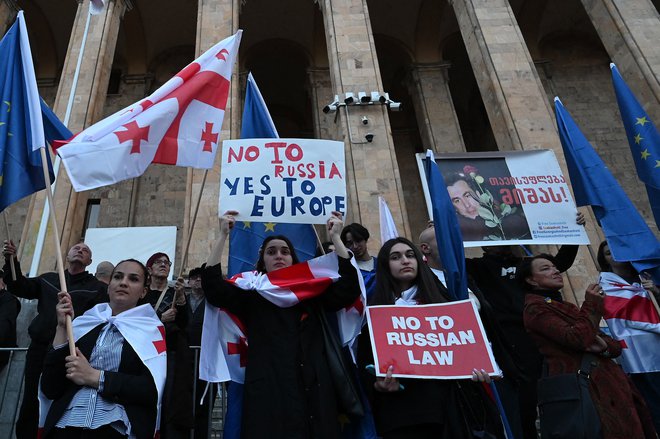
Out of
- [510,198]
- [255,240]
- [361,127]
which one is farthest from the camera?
[361,127]

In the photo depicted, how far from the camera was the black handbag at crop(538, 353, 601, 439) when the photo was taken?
2867 millimetres

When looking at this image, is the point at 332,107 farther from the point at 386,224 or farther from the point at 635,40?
the point at 635,40

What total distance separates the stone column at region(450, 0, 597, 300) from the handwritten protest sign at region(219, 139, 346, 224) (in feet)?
19.4

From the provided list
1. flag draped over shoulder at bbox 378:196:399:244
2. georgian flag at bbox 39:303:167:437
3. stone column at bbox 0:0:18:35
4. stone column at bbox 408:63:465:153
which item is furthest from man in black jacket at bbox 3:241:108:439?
stone column at bbox 408:63:465:153

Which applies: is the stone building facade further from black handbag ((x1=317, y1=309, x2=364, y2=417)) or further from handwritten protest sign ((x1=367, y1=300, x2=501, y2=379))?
black handbag ((x1=317, y1=309, x2=364, y2=417))

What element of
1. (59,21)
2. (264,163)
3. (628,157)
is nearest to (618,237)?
(264,163)

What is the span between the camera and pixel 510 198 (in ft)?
21.5

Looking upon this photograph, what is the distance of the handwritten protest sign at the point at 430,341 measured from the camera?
2.99 m

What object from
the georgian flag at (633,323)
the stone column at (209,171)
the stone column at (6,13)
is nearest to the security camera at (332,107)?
the stone column at (209,171)

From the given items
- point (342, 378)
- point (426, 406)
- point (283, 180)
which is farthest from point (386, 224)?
point (426, 406)

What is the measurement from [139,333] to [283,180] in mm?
1677

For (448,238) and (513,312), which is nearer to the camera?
(448,238)

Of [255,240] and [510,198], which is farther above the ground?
[510,198]

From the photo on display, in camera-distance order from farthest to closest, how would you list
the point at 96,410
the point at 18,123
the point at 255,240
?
1. the point at 255,240
2. the point at 18,123
3. the point at 96,410
